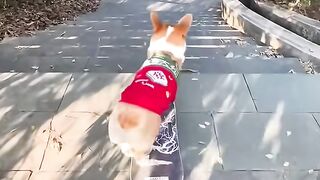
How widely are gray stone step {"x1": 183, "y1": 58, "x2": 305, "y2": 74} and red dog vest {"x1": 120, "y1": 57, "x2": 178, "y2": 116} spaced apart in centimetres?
153

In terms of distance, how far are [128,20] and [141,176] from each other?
492cm

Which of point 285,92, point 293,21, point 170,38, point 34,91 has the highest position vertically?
point 170,38

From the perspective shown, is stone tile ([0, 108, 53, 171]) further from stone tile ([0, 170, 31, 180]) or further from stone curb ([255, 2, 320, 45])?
stone curb ([255, 2, 320, 45])

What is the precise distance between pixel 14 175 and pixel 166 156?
101 centimetres

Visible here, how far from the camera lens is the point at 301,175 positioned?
9.70ft

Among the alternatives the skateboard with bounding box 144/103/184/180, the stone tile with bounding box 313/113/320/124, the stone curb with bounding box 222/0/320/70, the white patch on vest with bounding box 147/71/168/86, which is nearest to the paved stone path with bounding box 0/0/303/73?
the stone curb with bounding box 222/0/320/70

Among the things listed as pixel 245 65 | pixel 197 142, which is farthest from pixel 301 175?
pixel 245 65

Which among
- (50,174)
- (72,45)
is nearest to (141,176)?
(50,174)

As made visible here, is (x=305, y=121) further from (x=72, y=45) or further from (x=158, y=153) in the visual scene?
(x=72, y=45)

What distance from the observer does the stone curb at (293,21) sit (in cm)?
591

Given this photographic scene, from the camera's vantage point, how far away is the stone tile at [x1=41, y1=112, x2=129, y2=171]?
3031 mm

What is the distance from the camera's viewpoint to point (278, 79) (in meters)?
4.21

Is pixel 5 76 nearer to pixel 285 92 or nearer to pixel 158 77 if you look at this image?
pixel 158 77

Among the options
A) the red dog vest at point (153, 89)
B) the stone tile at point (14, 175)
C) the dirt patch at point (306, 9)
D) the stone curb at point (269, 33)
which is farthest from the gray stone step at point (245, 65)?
the stone tile at point (14, 175)
